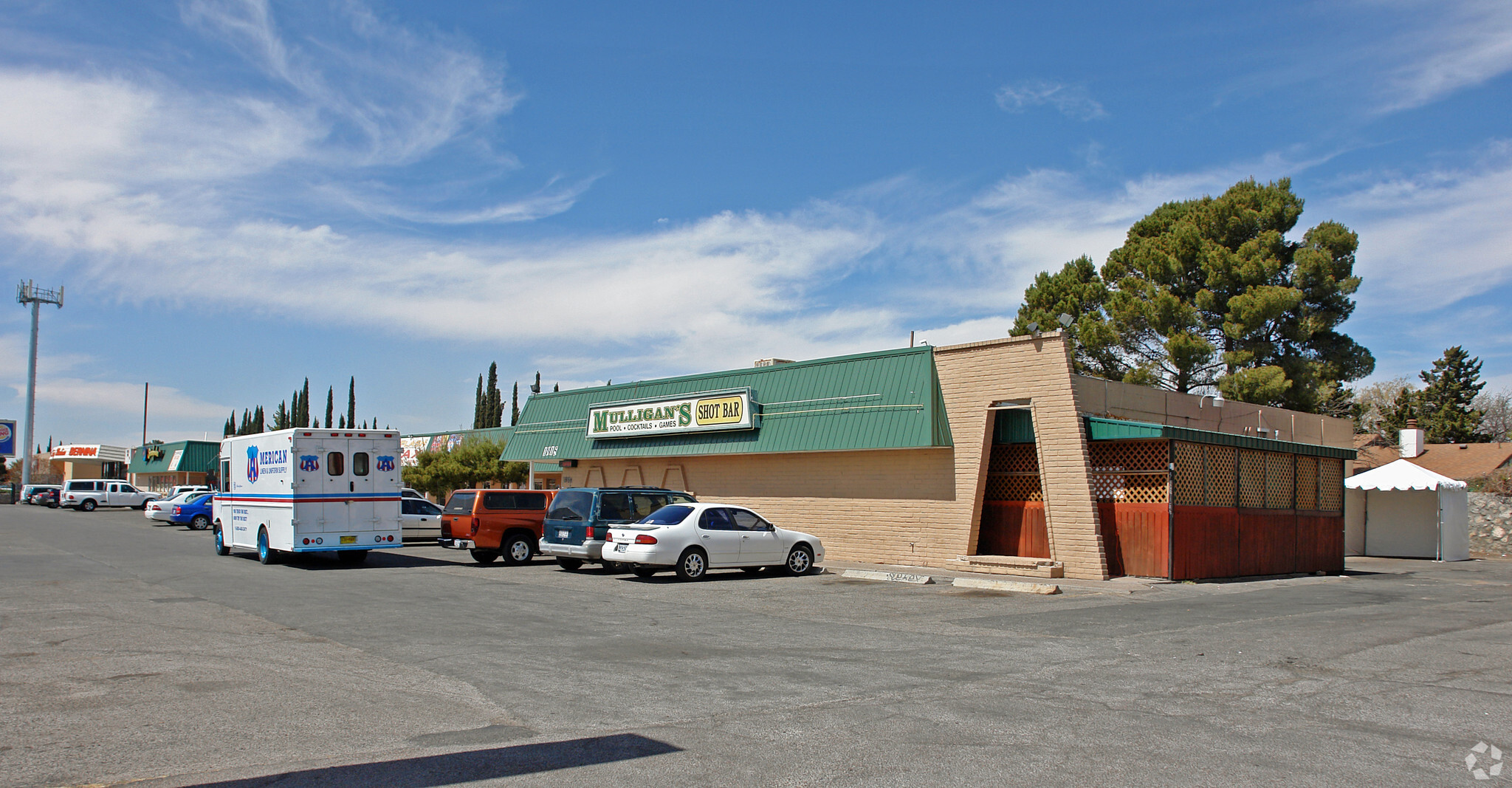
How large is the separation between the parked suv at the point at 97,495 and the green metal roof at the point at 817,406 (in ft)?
142

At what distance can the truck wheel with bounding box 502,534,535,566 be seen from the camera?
76.1 ft

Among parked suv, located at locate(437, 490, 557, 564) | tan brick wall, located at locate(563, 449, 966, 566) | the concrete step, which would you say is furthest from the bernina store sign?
the concrete step

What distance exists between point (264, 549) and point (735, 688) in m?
18.0

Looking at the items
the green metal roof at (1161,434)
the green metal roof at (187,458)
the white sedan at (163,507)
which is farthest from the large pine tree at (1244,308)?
the green metal roof at (187,458)

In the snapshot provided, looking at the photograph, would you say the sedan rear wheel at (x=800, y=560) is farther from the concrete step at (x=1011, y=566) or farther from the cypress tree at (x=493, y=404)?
the cypress tree at (x=493, y=404)

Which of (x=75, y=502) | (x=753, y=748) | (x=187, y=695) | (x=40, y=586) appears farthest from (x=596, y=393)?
(x=75, y=502)

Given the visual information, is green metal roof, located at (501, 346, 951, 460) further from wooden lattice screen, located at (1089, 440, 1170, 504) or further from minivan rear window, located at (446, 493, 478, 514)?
minivan rear window, located at (446, 493, 478, 514)

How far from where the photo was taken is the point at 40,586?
16.2 metres

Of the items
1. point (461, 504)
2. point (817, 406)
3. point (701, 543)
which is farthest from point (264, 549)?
point (817, 406)

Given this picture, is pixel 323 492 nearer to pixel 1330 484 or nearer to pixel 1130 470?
pixel 1130 470

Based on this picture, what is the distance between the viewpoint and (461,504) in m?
24.8

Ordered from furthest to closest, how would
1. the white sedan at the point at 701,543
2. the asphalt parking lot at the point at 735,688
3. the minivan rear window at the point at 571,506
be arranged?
the minivan rear window at the point at 571,506 < the white sedan at the point at 701,543 < the asphalt parking lot at the point at 735,688

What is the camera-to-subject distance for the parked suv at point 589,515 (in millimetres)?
20078

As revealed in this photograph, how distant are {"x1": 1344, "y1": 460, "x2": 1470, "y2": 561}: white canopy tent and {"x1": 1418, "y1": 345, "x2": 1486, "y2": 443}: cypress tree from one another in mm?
24225
